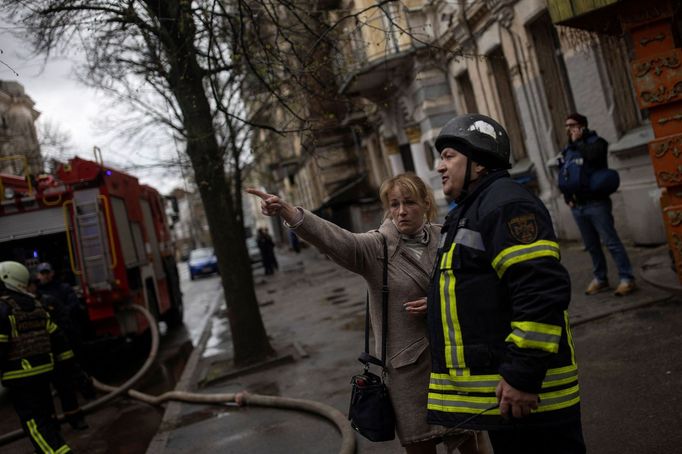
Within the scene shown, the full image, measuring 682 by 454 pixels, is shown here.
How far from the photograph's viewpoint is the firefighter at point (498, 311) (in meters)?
2.11

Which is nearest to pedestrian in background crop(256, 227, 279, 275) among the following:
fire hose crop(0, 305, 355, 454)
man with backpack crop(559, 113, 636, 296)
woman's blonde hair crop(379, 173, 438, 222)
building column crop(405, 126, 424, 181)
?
building column crop(405, 126, 424, 181)

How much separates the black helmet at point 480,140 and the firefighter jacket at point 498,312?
7cm

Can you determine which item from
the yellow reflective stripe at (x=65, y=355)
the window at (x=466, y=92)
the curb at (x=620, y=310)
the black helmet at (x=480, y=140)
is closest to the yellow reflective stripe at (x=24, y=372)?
the yellow reflective stripe at (x=65, y=355)

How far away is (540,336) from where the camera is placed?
6.84 feet

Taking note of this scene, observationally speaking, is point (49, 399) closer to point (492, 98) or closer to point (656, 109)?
point (656, 109)

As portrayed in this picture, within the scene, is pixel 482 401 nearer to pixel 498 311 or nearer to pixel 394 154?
pixel 498 311

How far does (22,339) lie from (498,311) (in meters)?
4.37

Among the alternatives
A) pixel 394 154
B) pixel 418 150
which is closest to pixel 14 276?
pixel 418 150

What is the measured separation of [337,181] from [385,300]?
94.2ft

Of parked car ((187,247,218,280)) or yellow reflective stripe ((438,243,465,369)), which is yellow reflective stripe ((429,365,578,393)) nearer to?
yellow reflective stripe ((438,243,465,369))

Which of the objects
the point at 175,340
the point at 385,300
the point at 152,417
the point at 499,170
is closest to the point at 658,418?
the point at 385,300

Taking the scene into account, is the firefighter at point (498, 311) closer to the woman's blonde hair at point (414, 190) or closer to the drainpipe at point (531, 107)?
the woman's blonde hair at point (414, 190)

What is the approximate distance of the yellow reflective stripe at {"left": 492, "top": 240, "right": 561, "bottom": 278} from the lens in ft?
6.97

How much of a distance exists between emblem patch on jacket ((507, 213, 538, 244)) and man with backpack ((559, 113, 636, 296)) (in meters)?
5.11
